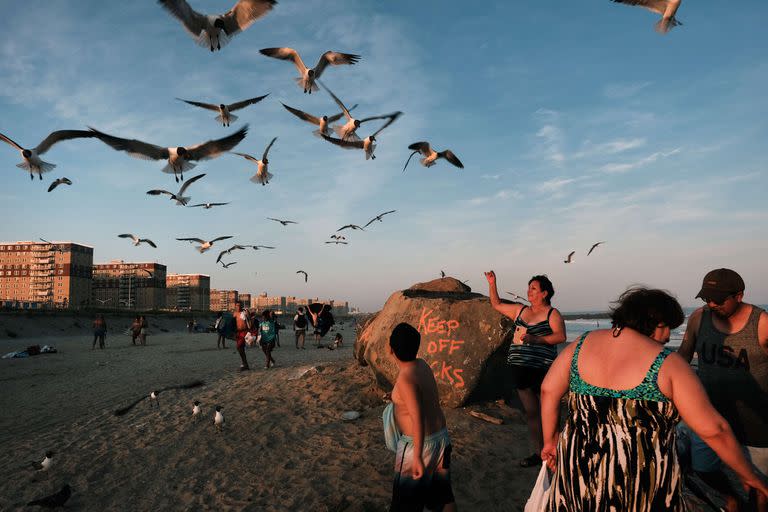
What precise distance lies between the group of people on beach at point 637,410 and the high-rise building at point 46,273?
97.3 metres

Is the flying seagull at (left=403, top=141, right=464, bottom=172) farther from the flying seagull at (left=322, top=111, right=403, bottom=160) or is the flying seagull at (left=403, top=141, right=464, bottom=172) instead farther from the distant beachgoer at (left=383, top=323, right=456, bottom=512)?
the distant beachgoer at (left=383, top=323, right=456, bottom=512)

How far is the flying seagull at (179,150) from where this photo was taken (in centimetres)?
966

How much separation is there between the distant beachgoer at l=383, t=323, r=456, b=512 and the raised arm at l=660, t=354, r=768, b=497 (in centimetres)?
140

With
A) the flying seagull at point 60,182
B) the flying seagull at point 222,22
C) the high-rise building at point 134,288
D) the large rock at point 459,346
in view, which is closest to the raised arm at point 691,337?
the large rock at point 459,346

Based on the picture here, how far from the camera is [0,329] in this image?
3078 centimetres

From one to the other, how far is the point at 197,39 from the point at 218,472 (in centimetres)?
905

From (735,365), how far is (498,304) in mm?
2293

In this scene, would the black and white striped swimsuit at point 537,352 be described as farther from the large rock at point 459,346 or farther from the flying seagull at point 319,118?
the flying seagull at point 319,118

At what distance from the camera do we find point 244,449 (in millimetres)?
6062

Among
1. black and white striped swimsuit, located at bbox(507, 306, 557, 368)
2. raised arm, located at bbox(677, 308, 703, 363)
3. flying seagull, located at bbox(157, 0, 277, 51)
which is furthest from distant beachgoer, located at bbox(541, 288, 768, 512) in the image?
flying seagull, located at bbox(157, 0, 277, 51)

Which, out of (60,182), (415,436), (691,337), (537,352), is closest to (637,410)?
(415,436)

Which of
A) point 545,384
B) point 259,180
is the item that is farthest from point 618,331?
point 259,180

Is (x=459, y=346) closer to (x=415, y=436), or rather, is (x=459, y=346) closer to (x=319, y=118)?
(x=415, y=436)

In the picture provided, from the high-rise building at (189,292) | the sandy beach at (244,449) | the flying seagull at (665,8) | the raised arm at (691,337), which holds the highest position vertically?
the flying seagull at (665,8)
